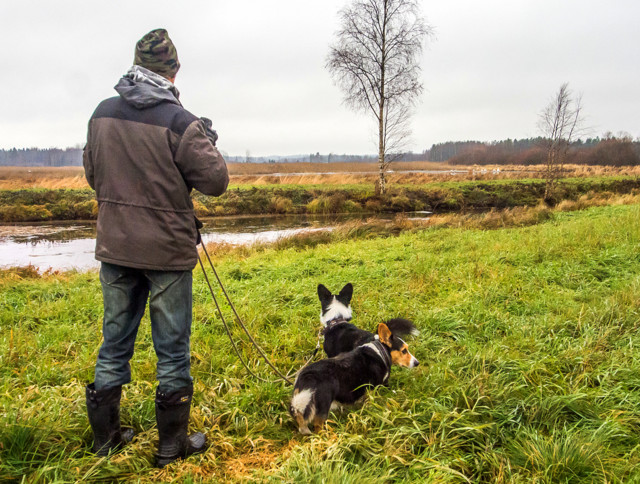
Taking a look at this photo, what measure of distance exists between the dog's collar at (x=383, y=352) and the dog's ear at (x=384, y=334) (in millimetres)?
44

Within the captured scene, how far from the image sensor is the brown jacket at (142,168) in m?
1.98

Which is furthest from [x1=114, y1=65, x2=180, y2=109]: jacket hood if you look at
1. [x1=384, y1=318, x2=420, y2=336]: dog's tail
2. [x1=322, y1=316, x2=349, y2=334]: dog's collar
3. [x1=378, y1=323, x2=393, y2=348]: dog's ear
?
[x1=384, y1=318, x2=420, y2=336]: dog's tail

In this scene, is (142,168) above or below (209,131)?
below

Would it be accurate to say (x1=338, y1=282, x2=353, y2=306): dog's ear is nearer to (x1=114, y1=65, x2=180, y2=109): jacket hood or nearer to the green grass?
the green grass

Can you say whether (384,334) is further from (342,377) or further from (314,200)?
(314,200)

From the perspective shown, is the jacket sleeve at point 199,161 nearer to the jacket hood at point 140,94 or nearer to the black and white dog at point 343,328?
the jacket hood at point 140,94

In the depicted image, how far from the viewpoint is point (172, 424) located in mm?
2176

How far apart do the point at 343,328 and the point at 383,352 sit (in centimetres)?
50

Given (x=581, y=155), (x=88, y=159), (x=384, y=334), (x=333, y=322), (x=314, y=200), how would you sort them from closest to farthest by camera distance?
1. (x=88, y=159)
2. (x=384, y=334)
3. (x=333, y=322)
4. (x=314, y=200)
5. (x=581, y=155)

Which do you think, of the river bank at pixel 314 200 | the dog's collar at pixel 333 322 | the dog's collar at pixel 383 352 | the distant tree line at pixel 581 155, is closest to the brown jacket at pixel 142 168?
the dog's collar at pixel 383 352

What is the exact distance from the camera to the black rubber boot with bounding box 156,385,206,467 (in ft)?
7.03

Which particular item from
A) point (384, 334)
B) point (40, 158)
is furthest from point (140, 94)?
point (40, 158)

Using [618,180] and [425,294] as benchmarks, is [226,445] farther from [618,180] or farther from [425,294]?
[618,180]

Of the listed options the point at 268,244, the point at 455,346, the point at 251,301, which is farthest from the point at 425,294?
the point at 268,244
